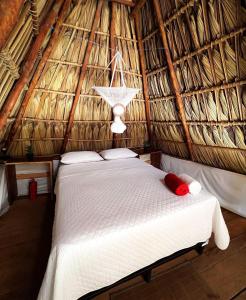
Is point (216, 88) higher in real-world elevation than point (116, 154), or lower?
higher

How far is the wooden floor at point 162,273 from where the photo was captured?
140 centimetres

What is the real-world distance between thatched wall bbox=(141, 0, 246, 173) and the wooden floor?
3.92ft

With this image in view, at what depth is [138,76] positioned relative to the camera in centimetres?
308

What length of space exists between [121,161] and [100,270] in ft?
6.27

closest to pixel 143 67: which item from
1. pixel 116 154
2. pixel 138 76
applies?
pixel 138 76

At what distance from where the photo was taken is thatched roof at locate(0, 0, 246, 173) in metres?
1.78

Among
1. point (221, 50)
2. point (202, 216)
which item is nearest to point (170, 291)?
point (202, 216)

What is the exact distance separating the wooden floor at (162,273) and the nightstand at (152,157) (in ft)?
6.20

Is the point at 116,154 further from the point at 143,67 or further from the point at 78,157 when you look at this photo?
the point at 143,67

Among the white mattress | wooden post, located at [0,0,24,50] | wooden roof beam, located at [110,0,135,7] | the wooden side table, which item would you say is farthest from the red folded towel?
wooden roof beam, located at [110,0,135,7]

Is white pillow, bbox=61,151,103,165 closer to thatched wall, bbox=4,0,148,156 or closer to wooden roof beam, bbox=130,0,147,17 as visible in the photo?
thatched wall, bbox=4,0,148,156

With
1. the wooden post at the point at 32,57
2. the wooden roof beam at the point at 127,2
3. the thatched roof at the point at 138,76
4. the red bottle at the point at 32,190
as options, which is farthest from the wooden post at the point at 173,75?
the red bottle at the point at 32,190

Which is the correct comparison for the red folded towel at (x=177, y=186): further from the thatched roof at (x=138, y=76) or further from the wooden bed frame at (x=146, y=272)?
the thatched roof at (x=138, y=76)

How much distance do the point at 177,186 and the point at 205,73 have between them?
1.46 metres
